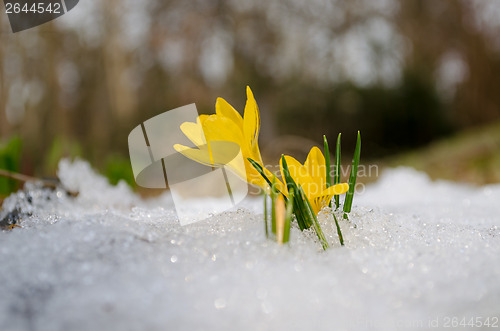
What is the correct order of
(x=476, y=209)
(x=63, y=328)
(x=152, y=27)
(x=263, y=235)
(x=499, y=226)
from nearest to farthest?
(x=63, y=328) < (x=263, y=235) < (x=499, y=226) < (x=476, y=209) < (x=152, y=27)

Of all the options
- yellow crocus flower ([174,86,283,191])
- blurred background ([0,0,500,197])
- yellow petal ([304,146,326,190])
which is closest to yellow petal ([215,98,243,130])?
yellow crocus flower ([174,86,283,191])

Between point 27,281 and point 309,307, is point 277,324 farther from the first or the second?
point 27,281

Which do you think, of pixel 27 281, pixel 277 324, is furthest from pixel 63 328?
pixel 277 324

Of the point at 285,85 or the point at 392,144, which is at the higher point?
the point at 285,85

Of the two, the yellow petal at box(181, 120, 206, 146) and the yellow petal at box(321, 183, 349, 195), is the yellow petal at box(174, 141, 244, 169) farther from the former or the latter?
the yellow petal at box(321, 183, 349, 195)

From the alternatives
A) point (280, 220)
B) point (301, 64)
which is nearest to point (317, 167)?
point (280, 220)

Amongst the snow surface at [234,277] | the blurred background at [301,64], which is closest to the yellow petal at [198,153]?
the snow surface at [234,277]

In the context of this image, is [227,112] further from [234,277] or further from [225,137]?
[234,277]
